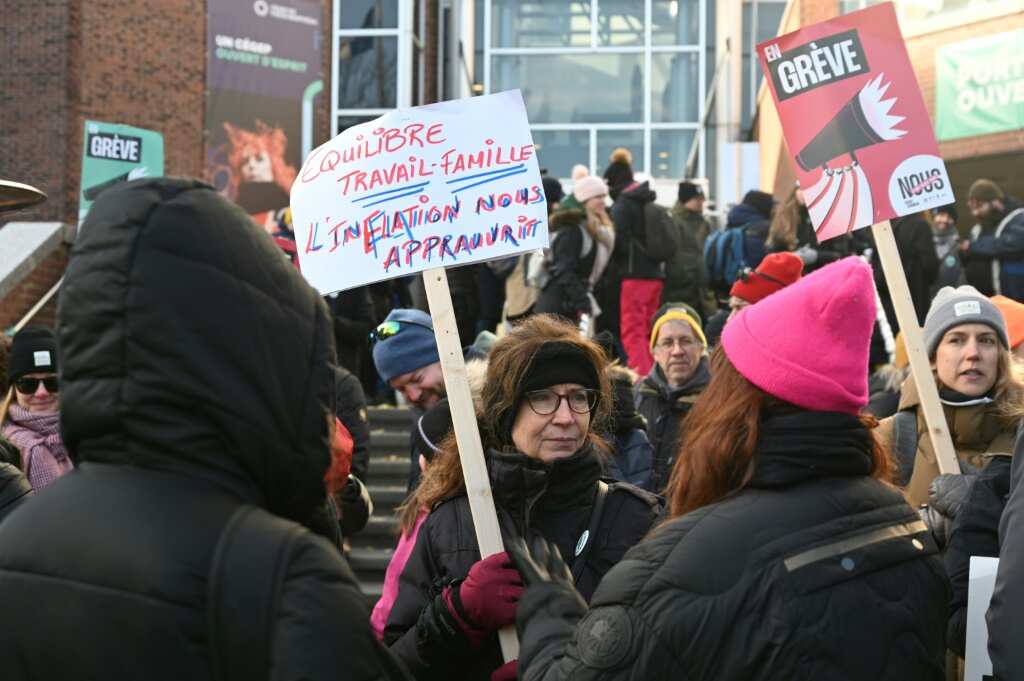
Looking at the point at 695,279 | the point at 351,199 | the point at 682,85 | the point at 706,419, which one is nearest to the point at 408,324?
the point at 351,199

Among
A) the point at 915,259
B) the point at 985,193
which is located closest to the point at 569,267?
the point at 915,259

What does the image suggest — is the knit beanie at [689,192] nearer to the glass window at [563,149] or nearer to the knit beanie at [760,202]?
the knit beanie at [760,202]

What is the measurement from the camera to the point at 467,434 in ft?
12.7

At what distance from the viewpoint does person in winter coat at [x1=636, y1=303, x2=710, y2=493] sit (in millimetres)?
6965

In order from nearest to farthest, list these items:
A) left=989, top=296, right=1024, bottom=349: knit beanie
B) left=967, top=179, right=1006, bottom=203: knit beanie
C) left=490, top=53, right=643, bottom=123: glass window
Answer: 1. left=989, top=296, right=1024, bottom=349: knit beanie
2. left=967, top=179, right=1006, bottom=203: knit beanie
3. left=490, top=53, right=643, bottom=123: glass window

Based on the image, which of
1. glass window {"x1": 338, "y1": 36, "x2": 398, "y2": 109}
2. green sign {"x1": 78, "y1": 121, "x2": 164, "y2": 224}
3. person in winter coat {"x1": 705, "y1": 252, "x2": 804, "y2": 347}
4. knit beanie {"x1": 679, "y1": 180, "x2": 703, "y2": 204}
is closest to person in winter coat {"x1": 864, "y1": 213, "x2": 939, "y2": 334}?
knit beanie {"x1": 679, "y1": 180, "x2": 703, "y2": 204}

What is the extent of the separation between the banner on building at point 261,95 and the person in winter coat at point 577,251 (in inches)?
467

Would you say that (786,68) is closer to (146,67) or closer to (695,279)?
(695,279)

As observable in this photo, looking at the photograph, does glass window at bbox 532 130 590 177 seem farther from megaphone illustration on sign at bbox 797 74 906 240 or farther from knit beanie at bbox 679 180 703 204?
megaphone illustration on sign at bbox 797 74 906 240

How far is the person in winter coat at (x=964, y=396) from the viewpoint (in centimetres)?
480

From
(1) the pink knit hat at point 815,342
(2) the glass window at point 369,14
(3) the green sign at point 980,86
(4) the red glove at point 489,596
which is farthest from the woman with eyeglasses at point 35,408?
(2) the glass window at point 369,14

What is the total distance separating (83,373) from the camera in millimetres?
2115

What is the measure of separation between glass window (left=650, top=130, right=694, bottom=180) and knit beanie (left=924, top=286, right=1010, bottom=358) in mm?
21105

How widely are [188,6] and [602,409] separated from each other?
1966cm
